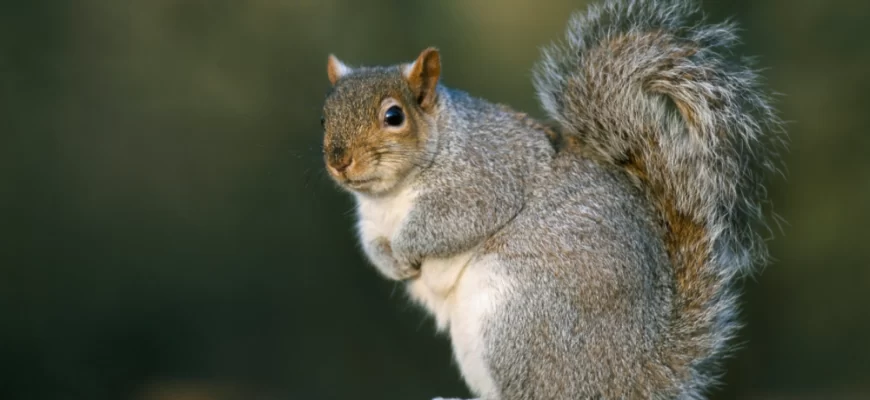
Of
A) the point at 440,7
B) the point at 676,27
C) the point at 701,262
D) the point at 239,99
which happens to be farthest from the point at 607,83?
the point at 239,99

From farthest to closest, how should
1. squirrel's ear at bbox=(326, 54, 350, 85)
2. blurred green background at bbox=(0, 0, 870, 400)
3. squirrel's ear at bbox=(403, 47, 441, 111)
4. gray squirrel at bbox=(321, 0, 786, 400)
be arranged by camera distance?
1. blurred green background at bbox=(0, 0, 870, 400)
2. squirrel's ear at bbox=(326, 54, 350, 85)
3. squirrel's ear at bbox=(403, 47, 441, 111)
4. gray squirrel at bbox=(321, 0, 786, 400)

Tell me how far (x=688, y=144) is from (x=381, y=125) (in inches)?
24.1

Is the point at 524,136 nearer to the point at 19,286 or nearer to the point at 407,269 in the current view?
the point at 407,269

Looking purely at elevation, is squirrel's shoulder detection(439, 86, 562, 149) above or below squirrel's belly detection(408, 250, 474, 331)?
above

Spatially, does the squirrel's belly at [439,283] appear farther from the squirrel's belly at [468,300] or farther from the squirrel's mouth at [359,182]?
the squirrel's mouth at [359,182]

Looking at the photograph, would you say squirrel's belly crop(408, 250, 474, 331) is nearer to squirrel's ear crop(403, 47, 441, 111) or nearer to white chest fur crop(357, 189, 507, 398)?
white chest fur crop(357, 189, 507, 398)

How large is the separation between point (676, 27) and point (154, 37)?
2.16 meters

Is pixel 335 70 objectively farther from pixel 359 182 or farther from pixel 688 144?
pixel 688 144

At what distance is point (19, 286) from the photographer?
9.93 feet

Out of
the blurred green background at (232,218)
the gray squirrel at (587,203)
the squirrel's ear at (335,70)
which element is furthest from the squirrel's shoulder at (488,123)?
the blurred green background at (232,218)

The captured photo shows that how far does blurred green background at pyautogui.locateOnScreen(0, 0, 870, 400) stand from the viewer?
9.86ft

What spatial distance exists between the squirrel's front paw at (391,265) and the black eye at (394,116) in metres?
0.28

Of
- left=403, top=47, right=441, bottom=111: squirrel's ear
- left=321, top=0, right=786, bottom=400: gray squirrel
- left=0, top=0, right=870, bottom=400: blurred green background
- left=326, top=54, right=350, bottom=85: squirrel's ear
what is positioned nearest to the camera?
left=321, top=0, right=786, bottom=400: gray squirrel

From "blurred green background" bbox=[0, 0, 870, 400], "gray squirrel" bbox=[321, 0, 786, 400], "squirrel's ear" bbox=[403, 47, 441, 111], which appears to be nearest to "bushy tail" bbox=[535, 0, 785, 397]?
"gray squirrel" bbox=[321, 0, 786, 400]
